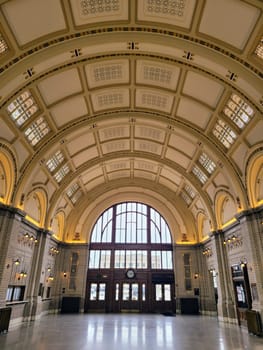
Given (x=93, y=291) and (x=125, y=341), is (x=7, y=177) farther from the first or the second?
(x=93, y=291)

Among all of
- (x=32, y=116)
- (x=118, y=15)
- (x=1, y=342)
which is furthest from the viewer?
(x=32, y=116)

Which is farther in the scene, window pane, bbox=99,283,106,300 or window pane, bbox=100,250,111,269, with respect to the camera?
window pane, bbox=100,250,111,269

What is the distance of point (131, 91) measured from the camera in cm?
1406

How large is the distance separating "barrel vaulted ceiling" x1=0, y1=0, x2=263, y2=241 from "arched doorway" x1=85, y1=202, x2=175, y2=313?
18.4 ft

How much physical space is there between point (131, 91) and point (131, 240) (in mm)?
15531

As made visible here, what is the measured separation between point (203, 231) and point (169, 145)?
374 inches

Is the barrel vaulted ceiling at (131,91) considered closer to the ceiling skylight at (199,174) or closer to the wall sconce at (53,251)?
the ceiling skylight at (199,174)

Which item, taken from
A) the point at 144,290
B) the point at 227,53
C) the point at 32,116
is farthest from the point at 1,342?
the point at 144,290

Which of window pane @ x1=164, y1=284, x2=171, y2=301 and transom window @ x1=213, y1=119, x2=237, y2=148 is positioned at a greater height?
transom window @ x1=213, y1=119, x2=237, y2=148

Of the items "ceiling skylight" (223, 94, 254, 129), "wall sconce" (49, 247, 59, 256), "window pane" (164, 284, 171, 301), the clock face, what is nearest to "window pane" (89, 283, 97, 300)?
the clock face

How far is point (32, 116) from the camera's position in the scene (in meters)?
12.9

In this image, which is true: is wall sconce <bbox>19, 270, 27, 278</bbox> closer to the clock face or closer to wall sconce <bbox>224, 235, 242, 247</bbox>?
the clock face

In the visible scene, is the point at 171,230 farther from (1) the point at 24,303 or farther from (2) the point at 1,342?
(2) the point at 1,342

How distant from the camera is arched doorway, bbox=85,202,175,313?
74.4ft
